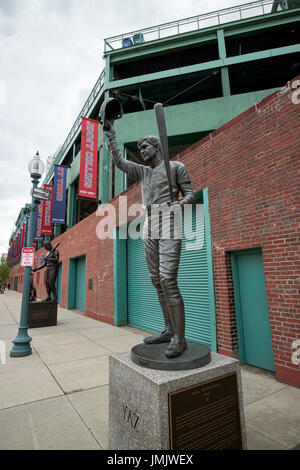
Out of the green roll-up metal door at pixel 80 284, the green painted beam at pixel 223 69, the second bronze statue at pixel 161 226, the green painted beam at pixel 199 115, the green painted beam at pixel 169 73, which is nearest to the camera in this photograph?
the second bronze statue at pixel 161 226

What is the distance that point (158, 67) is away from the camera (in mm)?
13461

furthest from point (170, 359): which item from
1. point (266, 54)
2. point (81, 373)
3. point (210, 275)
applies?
point (266, 54)

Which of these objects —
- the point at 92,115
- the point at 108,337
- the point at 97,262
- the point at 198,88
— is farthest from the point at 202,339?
the point at 92,115

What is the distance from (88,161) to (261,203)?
8.71 metres

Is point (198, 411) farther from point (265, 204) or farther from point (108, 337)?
point (108, 337)

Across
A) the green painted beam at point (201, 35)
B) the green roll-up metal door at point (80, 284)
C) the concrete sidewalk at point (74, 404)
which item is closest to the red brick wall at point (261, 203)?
the concrete sidewalk at point (74, 404)

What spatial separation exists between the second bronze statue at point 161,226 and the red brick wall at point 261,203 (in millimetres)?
1941

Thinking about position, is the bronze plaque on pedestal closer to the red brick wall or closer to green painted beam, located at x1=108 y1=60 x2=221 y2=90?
the red brick wall

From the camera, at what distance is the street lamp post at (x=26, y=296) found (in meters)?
5.11

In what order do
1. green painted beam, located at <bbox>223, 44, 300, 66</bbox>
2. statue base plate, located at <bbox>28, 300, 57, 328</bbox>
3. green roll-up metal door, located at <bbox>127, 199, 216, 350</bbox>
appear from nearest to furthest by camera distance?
green roll-up metal door, located at <bbox>127, 199, 216, 350</bbox>
statue base plate, located at <bbox>28, 300, 57, 328</bbox>
green painted beam, located at <bbox>223, 44, 300, 66</bbox>

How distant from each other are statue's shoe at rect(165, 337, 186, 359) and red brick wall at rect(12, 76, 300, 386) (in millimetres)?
2161

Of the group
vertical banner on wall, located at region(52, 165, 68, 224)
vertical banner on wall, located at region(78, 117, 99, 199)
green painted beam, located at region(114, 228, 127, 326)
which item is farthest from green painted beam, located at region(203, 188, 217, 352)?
vertical banner on wall, located at region(52, 165, 68, 224)

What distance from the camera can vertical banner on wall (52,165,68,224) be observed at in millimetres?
14527

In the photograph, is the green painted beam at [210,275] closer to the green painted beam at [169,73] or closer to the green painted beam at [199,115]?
the green painted beam at [199,115]
